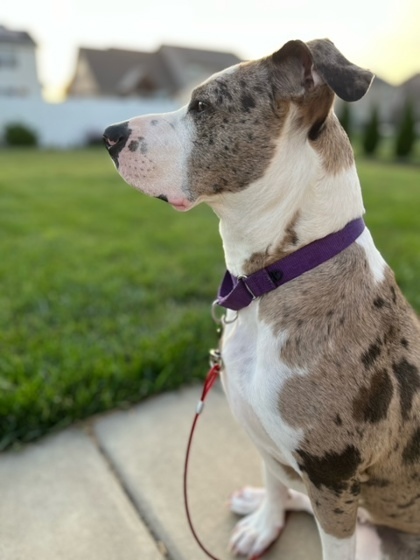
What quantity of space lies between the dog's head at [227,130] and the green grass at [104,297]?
65.8 inches

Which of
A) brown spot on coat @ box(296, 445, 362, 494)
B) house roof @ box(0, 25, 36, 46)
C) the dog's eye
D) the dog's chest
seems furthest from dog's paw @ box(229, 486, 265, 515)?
house roof @ box(0, 25, 36, 46)

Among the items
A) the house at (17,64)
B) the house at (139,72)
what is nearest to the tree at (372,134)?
the house at (139,72)

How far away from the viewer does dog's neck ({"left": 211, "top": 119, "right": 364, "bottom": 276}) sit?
1.72 metres

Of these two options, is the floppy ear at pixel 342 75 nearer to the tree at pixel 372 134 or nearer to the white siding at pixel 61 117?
the tree at pixel 372 134

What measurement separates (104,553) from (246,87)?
6.35ft

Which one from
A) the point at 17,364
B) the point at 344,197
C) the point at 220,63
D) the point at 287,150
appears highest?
the point at 287,150

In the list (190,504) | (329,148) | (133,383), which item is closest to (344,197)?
(329,148)

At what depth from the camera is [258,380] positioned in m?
1.76

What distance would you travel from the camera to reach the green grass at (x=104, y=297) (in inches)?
122

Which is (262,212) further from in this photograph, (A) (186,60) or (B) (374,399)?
(A) (186,60)

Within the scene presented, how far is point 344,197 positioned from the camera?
5.75 feet

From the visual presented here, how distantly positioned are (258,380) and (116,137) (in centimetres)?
95

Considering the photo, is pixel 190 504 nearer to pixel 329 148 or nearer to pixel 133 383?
pixel 133 383

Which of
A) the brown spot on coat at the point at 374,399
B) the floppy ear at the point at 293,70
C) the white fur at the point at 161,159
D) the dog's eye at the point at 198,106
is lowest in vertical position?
the brown spot on coat at the point at 374,399
